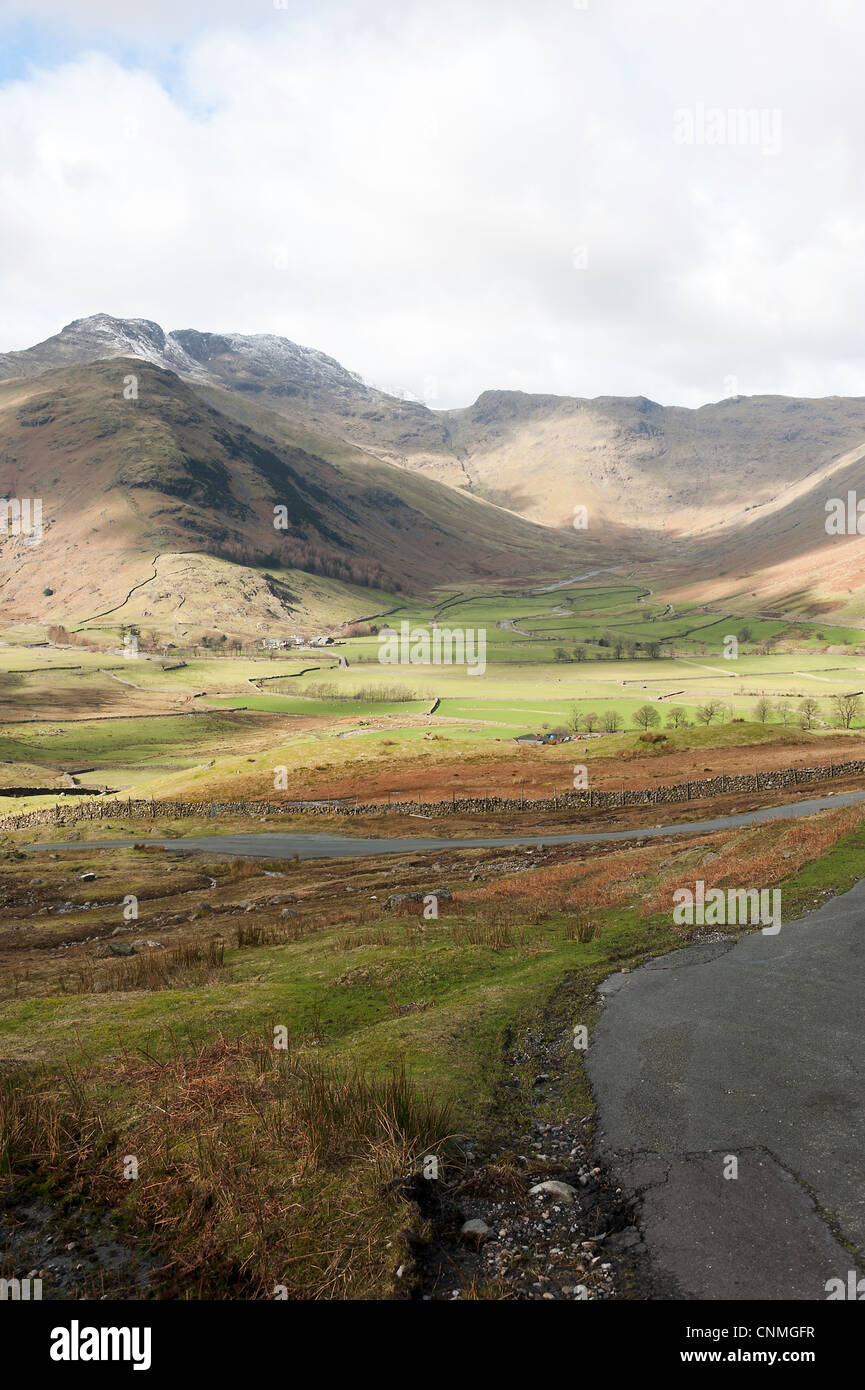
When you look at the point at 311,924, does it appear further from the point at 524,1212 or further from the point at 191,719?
the point at 191,719

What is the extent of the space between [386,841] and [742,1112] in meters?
A: 55.3

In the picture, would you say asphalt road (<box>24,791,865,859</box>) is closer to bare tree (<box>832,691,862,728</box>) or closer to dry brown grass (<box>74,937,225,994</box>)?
dry brown grass (<box>74,937,225,994</box>)

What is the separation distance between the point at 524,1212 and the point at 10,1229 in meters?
5.36

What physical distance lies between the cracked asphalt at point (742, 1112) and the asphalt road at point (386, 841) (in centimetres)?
3516

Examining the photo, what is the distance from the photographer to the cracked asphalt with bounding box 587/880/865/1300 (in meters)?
7.23

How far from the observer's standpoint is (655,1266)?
717cm

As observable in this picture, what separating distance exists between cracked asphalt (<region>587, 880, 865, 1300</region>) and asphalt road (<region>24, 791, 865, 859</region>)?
35.2m

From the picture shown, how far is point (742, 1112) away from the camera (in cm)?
962

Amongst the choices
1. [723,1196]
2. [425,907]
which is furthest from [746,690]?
[723,1196]

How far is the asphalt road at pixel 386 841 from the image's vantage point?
173 ft

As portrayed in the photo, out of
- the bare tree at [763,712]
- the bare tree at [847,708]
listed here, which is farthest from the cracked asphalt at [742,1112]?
the bare tree at [847,708]

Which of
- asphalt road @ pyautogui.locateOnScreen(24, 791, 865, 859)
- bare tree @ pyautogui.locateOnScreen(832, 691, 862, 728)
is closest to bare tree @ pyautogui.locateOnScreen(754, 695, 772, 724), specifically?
bare tree @ pyautogui.locateOnScreen(832, 691, 862, 728)

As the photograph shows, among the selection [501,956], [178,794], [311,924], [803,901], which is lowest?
[178,794]
